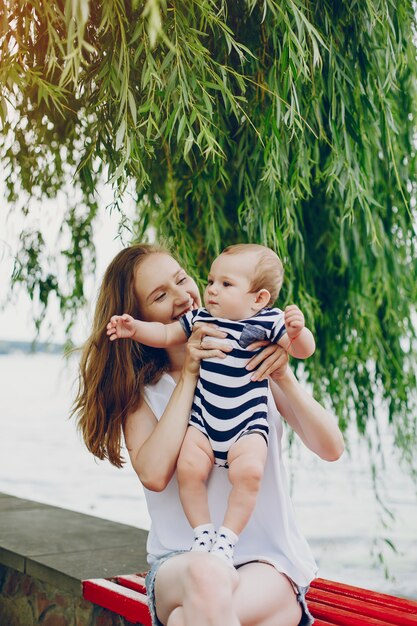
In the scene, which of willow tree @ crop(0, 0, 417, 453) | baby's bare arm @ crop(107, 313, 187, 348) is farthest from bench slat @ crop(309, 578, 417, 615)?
willow tree @ crop(0, 0, 417, 453)

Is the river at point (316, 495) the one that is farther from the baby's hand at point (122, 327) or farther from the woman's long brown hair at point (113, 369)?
the baby's hand at point (122, 327)

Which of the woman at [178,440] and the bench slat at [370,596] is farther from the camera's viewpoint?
the bench slat at [370,596]

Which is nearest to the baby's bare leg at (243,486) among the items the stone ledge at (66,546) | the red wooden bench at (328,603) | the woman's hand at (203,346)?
the woman's hand at (203,346)

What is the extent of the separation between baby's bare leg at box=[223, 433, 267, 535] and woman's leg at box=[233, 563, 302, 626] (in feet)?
0.39

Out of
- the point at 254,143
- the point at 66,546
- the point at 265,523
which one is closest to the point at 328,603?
the point at 265,523

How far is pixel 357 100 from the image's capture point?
2.66 metres

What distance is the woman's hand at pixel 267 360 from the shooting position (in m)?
1.75

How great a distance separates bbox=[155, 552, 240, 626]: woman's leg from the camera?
1.54 meters

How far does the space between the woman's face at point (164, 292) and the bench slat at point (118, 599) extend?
2.43ft

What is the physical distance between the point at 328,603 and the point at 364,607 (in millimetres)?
100

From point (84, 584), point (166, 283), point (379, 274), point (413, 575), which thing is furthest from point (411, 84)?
point (413, 575)

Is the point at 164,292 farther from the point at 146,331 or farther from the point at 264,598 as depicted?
the point at 264,598

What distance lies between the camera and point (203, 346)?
1.81 metres

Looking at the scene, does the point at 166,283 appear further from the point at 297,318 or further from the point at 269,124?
the point at 269,124
